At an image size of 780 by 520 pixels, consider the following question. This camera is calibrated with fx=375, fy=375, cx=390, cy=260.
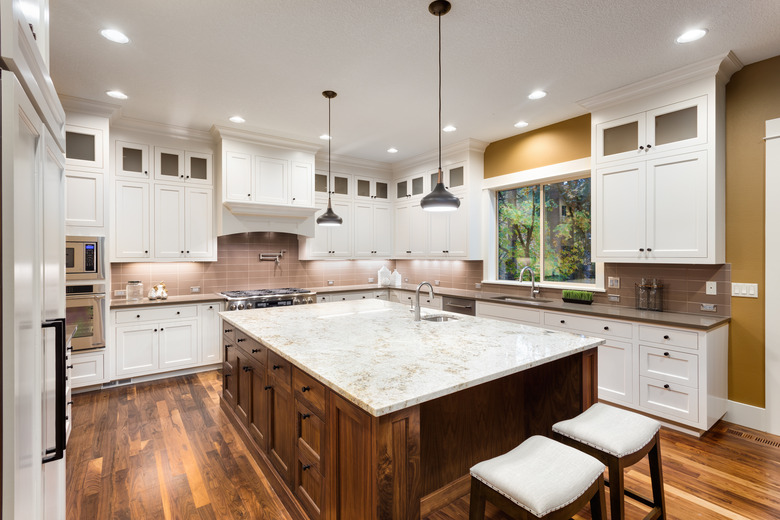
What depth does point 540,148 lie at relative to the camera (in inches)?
168

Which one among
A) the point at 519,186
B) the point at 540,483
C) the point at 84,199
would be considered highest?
the point at 519,186

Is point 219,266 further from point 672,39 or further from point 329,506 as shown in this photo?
point 672,39

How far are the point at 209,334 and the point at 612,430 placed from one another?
4105 mm

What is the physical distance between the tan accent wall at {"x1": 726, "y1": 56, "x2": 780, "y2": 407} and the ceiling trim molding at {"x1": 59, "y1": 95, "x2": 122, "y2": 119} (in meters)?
5.41

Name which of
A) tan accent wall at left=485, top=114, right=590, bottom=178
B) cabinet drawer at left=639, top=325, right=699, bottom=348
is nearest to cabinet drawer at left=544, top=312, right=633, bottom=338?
cabinet drawer at left=639, top=325, right=699, bottom=348

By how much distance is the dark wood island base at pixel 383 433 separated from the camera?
1305mm

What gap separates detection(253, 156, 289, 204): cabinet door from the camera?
15.0ft

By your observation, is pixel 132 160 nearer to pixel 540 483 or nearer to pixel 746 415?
pixel 540 483

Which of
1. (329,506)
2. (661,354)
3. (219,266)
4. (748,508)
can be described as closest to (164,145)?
(219,266)

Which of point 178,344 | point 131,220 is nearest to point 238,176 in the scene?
point 131,220

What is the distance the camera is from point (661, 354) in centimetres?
289

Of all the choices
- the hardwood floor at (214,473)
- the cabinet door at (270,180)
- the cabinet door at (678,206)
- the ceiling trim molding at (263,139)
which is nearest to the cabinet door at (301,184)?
the cabinet door at (270,180)

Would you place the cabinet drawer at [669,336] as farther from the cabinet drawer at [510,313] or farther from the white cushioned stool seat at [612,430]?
the white cushioned stool seat at [612,430]

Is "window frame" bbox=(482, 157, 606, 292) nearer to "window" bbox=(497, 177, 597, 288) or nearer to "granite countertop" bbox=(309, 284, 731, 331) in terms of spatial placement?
"window" bbox=(497, 177, 597, 288)
